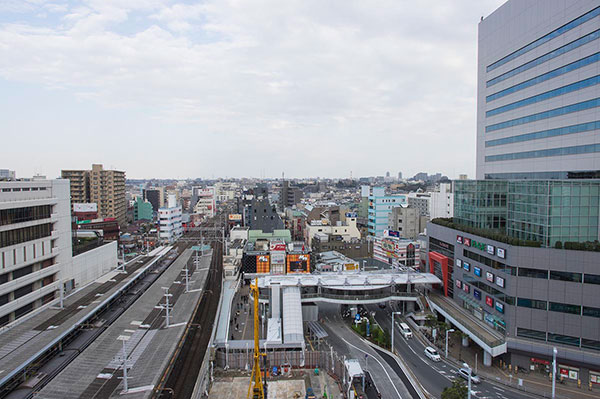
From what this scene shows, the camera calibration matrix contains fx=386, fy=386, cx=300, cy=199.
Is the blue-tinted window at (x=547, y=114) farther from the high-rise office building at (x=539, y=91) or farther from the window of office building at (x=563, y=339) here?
the window of office building at (x=563, y=339)

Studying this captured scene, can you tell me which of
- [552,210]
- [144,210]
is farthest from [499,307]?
[144,210]

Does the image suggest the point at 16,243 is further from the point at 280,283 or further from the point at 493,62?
the point at 493,62

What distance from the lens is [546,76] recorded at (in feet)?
120

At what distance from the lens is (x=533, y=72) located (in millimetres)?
38219

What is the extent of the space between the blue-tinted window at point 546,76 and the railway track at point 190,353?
38725 millimetres

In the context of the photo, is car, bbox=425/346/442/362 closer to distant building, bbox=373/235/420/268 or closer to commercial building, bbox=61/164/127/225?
distant building, bbox=373/235/420/268

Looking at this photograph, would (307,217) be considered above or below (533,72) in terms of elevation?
below

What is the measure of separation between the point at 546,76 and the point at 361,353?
30.9 metres

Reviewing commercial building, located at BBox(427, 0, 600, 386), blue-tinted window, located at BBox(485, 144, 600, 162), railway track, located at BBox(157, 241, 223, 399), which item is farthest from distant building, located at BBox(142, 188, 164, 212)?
blue-tinted window, located at BBox(485, 144, 600, 162)

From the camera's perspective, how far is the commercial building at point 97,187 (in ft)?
316

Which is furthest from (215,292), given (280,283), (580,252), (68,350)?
(580,252)

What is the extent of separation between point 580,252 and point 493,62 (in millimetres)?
26426

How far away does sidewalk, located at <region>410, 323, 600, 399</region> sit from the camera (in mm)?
26222

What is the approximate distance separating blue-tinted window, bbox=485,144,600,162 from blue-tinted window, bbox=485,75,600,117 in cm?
491
